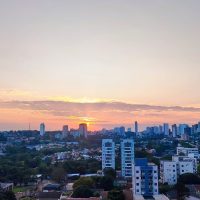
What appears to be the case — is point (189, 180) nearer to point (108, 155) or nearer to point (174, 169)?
point (174, 169)

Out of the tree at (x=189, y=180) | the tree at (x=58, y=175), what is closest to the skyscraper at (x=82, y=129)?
the tree at (x=58, y=175)

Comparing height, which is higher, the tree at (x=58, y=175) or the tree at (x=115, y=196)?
the tree at (x=115, y=196)

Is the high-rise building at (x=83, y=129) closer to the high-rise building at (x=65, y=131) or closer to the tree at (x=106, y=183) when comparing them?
the high-rise building at (x=65, y=131)

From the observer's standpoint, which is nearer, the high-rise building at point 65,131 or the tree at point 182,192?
the tree at point 182,192

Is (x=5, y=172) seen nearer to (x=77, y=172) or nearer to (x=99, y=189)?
(x=77, y=172)

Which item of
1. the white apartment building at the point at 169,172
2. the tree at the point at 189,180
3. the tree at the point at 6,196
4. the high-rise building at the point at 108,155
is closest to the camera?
the tree at the point at 6,196

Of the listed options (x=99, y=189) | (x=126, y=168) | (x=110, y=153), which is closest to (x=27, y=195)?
(x=99, y=189)

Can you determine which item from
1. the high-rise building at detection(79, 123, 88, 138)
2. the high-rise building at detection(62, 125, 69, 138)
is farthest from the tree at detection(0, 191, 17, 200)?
the high-rise building at detection(79, 123, 88, 138)

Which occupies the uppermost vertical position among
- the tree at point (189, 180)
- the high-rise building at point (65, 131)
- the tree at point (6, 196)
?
the high-rise building at point (65, 131)

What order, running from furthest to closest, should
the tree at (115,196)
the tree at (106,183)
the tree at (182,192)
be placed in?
the tree at (106,183), the tree at (182,192), the tree at (115,196)
